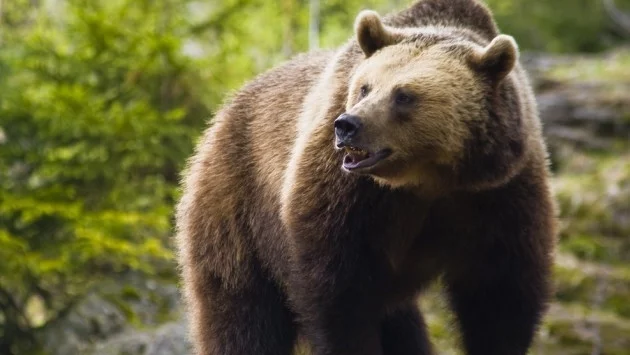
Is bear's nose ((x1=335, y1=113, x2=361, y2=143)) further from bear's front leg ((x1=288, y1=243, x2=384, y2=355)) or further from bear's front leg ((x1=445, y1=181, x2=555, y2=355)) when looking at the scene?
bear's front leg ((x1=445, y1=181, x2=555, y2=355))

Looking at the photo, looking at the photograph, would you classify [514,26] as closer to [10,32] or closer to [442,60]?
[10,32]

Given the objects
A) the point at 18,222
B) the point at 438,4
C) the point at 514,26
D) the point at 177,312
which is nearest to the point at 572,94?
the point at 514,26

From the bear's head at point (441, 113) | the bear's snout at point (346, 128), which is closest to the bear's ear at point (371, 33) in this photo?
the bear's head at point (441, 113)

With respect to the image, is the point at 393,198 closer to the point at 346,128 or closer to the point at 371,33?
the point at 346,128

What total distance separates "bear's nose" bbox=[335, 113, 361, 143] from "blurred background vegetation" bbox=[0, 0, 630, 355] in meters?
4.22

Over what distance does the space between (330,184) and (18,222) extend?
196 inches

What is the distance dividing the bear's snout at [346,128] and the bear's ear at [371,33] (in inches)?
23.4

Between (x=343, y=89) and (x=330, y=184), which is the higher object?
(x=343, y=89)

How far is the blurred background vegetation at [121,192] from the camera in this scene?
28.0 feet

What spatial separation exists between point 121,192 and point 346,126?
5.47 metres

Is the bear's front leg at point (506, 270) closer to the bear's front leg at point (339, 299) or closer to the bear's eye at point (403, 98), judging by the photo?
the bear's front leg at point (339, 299)

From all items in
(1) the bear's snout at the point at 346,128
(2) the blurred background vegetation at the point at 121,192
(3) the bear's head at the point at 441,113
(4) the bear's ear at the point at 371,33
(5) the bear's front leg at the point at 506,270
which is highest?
(4) the bear's ear at the point at 371,33

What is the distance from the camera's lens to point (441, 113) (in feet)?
15.1

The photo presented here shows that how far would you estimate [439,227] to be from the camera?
4.90 m
